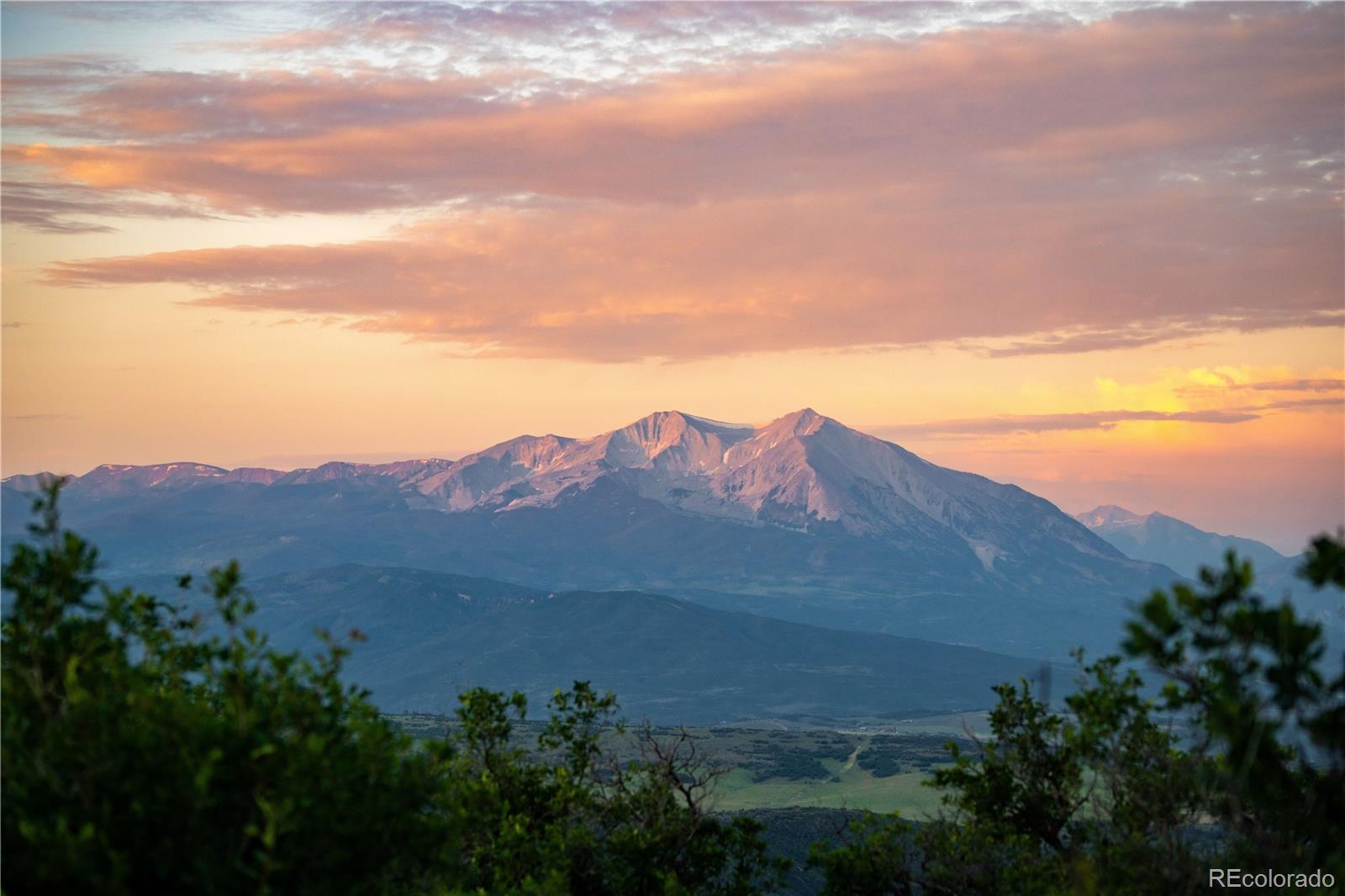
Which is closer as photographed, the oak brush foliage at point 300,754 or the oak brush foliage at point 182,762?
the oak brush foliage at point 300,754

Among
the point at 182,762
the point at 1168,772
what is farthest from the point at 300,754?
the point at 1168,772

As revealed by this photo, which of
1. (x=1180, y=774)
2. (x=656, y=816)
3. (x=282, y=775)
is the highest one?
(x=282, y=775)

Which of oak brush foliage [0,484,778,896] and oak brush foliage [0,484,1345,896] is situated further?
oak brush foliage [0,484,778,896]

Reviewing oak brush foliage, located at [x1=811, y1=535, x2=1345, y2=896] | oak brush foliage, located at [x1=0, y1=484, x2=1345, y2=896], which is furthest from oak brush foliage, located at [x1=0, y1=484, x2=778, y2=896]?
oak brush foliage, located at [x1=811, y1=535, x2=1345, y2=896]

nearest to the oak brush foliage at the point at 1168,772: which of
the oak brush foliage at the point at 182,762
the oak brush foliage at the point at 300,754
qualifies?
the oak brush foliage at the point at 300,754

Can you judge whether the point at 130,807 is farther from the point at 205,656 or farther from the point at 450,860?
the point at 450,860

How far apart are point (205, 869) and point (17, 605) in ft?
21.6

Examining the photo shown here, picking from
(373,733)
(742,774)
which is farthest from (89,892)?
(742,774)

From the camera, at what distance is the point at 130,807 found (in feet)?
61.4

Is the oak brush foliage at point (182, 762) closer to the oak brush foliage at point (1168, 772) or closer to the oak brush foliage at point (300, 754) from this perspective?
the oak brush foliage at point (300, 754)

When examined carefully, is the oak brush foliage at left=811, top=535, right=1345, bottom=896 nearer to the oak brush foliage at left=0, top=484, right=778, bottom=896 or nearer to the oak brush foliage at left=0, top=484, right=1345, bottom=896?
the oak brush foliage at left=0, top=484, right=1345, bottom=896

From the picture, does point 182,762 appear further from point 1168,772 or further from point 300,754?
point 1168,772

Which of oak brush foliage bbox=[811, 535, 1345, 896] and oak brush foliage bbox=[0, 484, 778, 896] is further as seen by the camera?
oak brush foliage bbox=[0, 484, 778, 896]

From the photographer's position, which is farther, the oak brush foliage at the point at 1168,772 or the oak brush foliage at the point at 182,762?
the oak brush foliage at the point at 182,762
